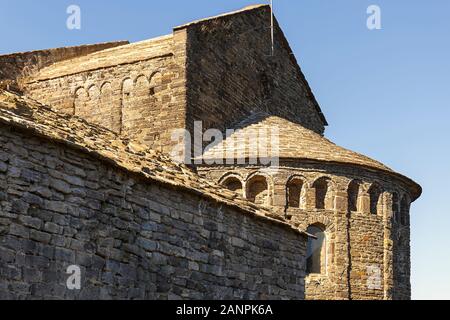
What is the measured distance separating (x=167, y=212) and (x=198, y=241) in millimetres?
766

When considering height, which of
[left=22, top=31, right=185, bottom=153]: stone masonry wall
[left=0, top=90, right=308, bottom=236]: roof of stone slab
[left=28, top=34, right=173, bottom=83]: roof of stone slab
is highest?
[left=28, top=34, right=173, bottom=83]: roof of stone slab

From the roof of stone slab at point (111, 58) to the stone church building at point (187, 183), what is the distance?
2.6 inches

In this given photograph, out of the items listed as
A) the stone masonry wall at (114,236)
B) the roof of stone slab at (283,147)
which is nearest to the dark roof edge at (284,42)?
the roof of stone slab at (283,147)

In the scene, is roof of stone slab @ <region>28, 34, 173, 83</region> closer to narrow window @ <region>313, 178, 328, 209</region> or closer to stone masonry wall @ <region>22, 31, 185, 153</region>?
stone masonry wall @ <region>22, 31, 185, 153</region>

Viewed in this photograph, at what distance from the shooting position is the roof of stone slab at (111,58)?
Answer: 2064cm

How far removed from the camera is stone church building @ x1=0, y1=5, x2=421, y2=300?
9055 mm

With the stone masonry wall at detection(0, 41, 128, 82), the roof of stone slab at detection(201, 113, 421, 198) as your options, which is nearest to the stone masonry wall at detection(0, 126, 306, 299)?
the roof of stone slab at detection(201, 113, 421, 198)

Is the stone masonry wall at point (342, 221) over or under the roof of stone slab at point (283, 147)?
under

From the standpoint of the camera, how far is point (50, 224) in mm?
8992

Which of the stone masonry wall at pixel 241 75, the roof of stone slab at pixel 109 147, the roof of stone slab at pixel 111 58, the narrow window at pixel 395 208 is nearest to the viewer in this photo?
the roof of stone slab at pixel 109 147

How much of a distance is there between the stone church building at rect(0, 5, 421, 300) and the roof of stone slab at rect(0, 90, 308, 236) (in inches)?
1.6

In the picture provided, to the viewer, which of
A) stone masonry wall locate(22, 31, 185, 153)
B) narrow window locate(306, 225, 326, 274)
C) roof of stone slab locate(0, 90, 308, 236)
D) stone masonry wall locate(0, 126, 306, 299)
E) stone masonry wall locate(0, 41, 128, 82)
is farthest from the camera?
stone masonry wall locate(0, 41, 128, 82)

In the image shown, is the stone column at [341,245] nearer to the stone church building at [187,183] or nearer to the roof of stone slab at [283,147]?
the stone church building at [187,183]
